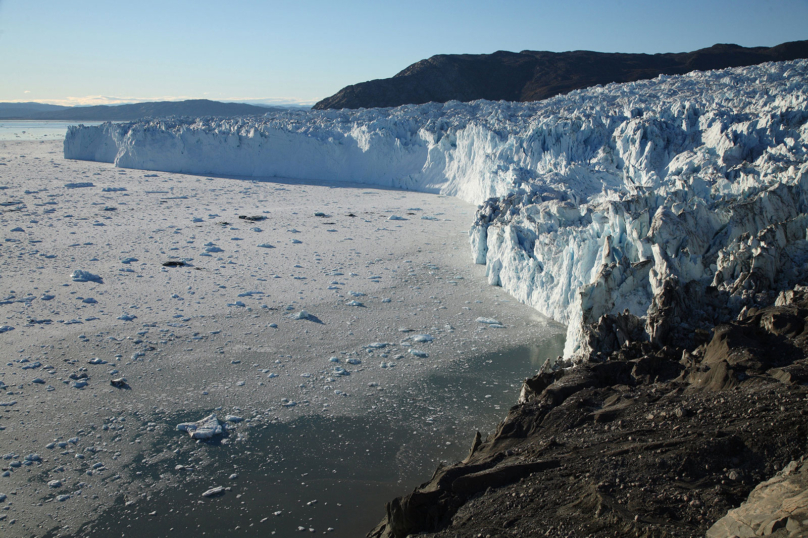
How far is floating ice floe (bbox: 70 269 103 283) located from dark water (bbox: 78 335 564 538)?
5276 mm

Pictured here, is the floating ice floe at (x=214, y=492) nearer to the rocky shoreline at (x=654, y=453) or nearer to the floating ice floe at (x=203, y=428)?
the floating ice floe at (x=203, y=428)

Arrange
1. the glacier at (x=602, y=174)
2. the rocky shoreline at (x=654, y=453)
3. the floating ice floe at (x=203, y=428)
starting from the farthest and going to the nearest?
1. the glacier at (x=602, y=174)
2. the floating ice floe at (x=203, y=428)
3. the rocky shoreline at (x=654, y=453)

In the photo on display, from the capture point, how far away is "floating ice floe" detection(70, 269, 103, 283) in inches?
356

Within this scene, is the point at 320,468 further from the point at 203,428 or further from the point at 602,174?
the point at 602,174

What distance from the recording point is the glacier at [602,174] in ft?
18.5

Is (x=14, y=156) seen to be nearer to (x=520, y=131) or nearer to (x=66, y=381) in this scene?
(x=520, y=131)

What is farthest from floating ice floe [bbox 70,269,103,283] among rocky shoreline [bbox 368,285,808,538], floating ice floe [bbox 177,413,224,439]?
rocky shoreline [bbox 368,285,808,538]

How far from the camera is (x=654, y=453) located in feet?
10.7

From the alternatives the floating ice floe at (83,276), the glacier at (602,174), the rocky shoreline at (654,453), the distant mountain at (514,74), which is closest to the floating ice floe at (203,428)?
the rocky shoreline at (654,453)

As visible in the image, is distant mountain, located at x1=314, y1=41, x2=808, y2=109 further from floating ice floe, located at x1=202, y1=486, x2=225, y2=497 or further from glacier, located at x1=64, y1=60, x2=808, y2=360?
floating ice floe, located at x1=202, y1=486, x2=225, y2=497

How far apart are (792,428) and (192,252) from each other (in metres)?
10.3

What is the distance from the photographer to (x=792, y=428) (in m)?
3.05

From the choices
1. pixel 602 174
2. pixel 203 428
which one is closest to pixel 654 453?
pixel 203 428

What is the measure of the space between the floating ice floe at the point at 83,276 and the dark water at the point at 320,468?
17.3 feet
